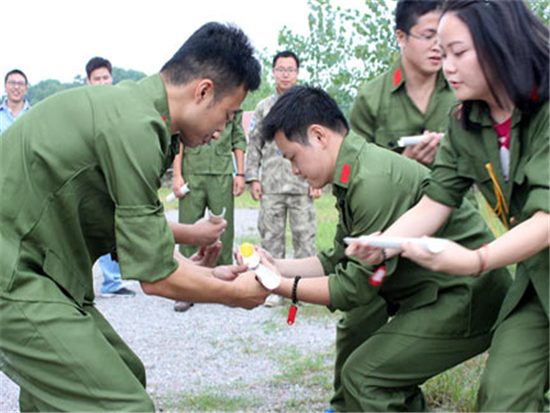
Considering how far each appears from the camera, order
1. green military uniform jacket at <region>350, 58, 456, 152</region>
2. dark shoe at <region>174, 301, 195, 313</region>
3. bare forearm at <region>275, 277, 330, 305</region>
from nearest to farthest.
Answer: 1. bare forearm at <region>275, 277, 330, 305</region>
2. green military uniform jacket at <region>350, 58, 456, 152</region>
3. dark shoe at <region>174, 301, 195, 313</region>

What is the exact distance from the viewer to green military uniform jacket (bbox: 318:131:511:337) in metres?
3.19

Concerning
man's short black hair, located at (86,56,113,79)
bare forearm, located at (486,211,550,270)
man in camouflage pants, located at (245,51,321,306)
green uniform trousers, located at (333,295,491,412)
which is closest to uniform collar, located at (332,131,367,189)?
green uniform trousers, located at (333,295,491,412)

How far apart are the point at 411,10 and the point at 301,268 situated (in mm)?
1634

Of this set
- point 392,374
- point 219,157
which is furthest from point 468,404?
point 219,157

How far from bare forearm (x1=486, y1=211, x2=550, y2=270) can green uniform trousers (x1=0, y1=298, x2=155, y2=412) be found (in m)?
1.39

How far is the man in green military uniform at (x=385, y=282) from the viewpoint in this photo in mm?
3217

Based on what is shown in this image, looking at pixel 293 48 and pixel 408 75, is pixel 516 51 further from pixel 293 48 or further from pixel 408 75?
pixel 293 48

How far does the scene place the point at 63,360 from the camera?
2609mm

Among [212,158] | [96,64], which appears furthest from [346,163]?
[96,64]

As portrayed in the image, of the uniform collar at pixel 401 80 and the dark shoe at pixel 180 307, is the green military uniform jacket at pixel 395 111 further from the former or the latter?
the dark shoe at pixel 180 307

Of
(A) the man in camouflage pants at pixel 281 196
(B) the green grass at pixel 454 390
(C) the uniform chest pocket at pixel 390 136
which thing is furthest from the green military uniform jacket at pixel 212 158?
(B) the green grass at pixel 454 390

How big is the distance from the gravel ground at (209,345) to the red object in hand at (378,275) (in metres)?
1.46

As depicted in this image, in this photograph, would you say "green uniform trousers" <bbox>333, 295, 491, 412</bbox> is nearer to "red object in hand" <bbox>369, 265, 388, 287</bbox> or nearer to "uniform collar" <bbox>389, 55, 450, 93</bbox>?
"red object in hand" <bbox>369, 265, 388, 287</bbox>

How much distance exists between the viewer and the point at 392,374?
10.7ft
